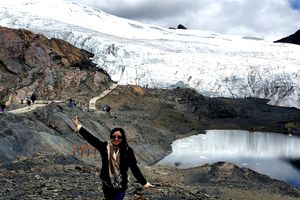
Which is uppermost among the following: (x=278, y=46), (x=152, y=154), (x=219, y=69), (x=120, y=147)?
(x=278, y=46)

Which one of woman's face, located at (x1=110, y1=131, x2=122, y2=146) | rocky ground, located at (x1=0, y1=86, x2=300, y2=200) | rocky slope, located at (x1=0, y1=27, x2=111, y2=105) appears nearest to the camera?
woman's face, located at (x1=110, y1=131, x2=122, y2=146)

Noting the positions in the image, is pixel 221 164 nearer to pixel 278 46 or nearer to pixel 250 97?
pixel 250 97

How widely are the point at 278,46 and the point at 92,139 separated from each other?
14382 centimetres

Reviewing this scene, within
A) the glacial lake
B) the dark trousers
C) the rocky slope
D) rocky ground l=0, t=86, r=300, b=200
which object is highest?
the rocky slope

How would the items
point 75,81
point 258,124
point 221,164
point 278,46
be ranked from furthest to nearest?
point 278,46 → point 258,124 → point 75,81 → point 221,164

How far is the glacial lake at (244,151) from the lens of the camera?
4466cm

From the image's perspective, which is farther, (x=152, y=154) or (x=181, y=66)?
(x=181, y=66)

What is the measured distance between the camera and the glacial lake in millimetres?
44662

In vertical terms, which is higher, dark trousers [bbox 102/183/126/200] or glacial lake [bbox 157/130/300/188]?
dark trousers [bbox 102/183/126/200]

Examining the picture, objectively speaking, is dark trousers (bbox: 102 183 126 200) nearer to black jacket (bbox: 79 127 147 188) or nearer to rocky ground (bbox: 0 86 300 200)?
black jacket (bbox: 79 127 147 188)

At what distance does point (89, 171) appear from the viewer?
20.4 m

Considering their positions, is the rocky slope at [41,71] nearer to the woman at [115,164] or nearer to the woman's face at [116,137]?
the woman at [115,164]

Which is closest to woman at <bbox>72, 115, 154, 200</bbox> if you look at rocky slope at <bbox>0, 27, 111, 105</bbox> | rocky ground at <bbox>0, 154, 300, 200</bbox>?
→ rocky ground at <bbox>0, 154, 300, 200</bbox>

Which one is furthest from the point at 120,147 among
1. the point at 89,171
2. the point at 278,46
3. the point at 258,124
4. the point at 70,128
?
the point at 278,46
